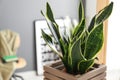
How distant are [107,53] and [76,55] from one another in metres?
1.95

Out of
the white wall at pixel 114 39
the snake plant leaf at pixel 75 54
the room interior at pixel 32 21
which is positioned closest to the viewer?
the snake plant leaf at pixel 75 54

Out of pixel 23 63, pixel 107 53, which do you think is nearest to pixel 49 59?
pixel 23 63

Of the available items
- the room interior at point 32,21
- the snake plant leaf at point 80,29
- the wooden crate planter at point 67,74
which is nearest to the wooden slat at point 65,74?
the wooden crate planter at point 67,74

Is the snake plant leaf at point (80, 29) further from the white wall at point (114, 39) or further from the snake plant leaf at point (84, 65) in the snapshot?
the white wall at point (114, 39)

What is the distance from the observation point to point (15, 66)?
2.37 meters

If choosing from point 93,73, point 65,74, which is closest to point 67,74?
point 65,74

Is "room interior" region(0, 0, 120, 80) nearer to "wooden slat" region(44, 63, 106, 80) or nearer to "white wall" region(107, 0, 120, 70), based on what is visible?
"white wall" region(107, 0, 120, 70)

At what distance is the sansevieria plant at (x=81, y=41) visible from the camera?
0.96 m

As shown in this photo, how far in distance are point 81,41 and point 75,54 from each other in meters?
0.08

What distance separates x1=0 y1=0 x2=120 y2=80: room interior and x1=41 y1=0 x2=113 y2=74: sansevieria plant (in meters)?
1.61

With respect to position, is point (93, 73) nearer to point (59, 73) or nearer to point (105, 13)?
point (59, 73)

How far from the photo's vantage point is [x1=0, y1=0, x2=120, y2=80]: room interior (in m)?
2.55

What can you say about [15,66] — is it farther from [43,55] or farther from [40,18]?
[40,18]

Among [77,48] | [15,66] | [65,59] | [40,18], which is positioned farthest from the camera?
[40,18]
